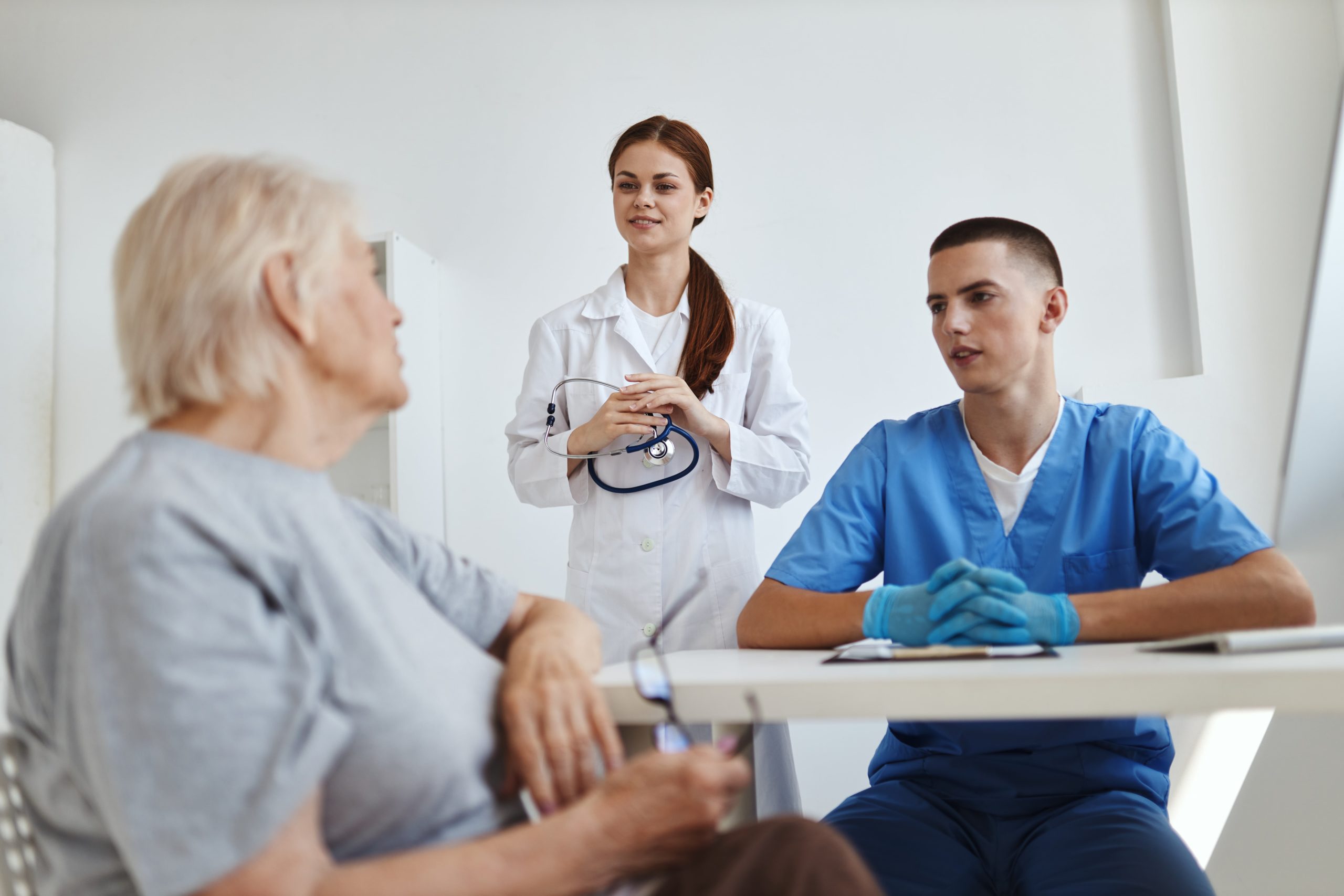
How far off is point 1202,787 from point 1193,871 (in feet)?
1.49

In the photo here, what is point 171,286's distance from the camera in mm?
794

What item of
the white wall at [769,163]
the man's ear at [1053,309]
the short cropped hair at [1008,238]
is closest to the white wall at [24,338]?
the white wall at [769,163]

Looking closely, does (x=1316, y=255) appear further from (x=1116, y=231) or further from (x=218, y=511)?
(x=1116, y=231)

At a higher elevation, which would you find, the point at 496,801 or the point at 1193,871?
the point at 496,801

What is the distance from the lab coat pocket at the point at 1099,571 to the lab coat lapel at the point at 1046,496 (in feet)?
0.17

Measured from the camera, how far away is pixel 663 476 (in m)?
1.98

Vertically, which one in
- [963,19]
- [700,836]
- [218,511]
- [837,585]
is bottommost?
[700,836]

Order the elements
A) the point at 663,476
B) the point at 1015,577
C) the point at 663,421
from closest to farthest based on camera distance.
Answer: the point at 1015,577, the point at 663,421, the point at 663,476

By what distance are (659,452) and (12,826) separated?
4.18ft

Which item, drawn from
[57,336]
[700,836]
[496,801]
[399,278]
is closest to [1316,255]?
[700,836]

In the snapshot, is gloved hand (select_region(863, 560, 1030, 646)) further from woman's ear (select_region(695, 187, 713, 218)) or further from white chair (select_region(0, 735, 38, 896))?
woman's ear (select_region(695, 187, 713, 218))

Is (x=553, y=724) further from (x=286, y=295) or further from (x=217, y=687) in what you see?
(x=286, y=295)

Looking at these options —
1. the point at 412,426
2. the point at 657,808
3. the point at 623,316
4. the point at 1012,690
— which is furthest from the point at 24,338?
the point at 1012,690

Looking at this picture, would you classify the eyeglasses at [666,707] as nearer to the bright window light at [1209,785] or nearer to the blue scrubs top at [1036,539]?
Result: the blue scrubs top at [1036,539]
